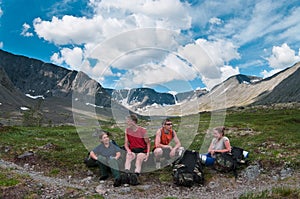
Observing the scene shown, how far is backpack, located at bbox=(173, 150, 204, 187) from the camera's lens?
478 inches

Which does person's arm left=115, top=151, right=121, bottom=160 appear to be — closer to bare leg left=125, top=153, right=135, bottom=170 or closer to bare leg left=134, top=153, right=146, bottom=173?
bare leg left=125, top=153, right=135, bottom=170

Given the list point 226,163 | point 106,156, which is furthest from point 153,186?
point 226,163

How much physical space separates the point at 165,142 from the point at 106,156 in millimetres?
2912

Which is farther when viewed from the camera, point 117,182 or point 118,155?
point 118,155

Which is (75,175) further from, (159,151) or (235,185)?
(235,185)

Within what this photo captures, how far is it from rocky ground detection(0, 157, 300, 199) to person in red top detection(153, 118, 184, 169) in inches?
50.9

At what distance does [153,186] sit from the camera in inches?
485

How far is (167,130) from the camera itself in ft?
44.5

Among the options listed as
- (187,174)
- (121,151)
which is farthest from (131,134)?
(187,174)

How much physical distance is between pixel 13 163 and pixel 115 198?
8.70 meters

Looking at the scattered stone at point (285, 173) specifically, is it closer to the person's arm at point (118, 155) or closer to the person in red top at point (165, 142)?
the person in red top at point (165, 142)

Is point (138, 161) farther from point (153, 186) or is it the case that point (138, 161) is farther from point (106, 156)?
point (106, 156)

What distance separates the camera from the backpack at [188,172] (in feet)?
39.8

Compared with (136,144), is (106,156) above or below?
below
